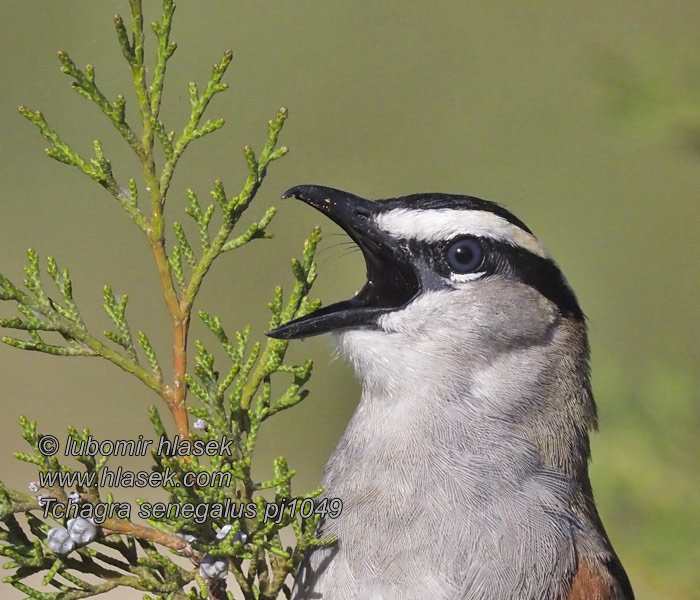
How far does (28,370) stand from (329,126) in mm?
2692

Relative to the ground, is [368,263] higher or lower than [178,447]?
higher

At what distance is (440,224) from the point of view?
2719 millimetres

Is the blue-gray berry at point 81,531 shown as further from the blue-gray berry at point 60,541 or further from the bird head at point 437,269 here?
the bird head at point 437,269

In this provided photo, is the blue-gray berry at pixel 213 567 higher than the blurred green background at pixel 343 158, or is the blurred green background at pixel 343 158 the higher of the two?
the blurred green background at pixel 343 158

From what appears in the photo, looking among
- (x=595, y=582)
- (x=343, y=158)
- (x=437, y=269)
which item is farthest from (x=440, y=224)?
(x=343, y=158)

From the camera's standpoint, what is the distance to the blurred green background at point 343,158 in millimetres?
5281

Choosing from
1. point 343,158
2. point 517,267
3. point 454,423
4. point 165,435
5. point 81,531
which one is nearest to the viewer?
point 81,531

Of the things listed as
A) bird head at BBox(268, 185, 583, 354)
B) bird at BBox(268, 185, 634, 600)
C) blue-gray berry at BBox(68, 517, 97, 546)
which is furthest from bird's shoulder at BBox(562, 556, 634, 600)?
blue-gray berry at BBox(68, 517, 97, 546)

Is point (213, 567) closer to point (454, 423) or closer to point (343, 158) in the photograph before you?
point (454, 423)

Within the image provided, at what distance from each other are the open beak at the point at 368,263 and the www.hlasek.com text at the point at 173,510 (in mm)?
503

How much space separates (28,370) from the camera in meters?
6.61

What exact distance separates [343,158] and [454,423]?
362cm

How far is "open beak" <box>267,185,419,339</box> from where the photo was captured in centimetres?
263

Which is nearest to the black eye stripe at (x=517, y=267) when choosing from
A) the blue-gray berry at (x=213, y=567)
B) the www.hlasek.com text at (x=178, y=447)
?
the www.hlasek.com text at (x=178, y=447)
